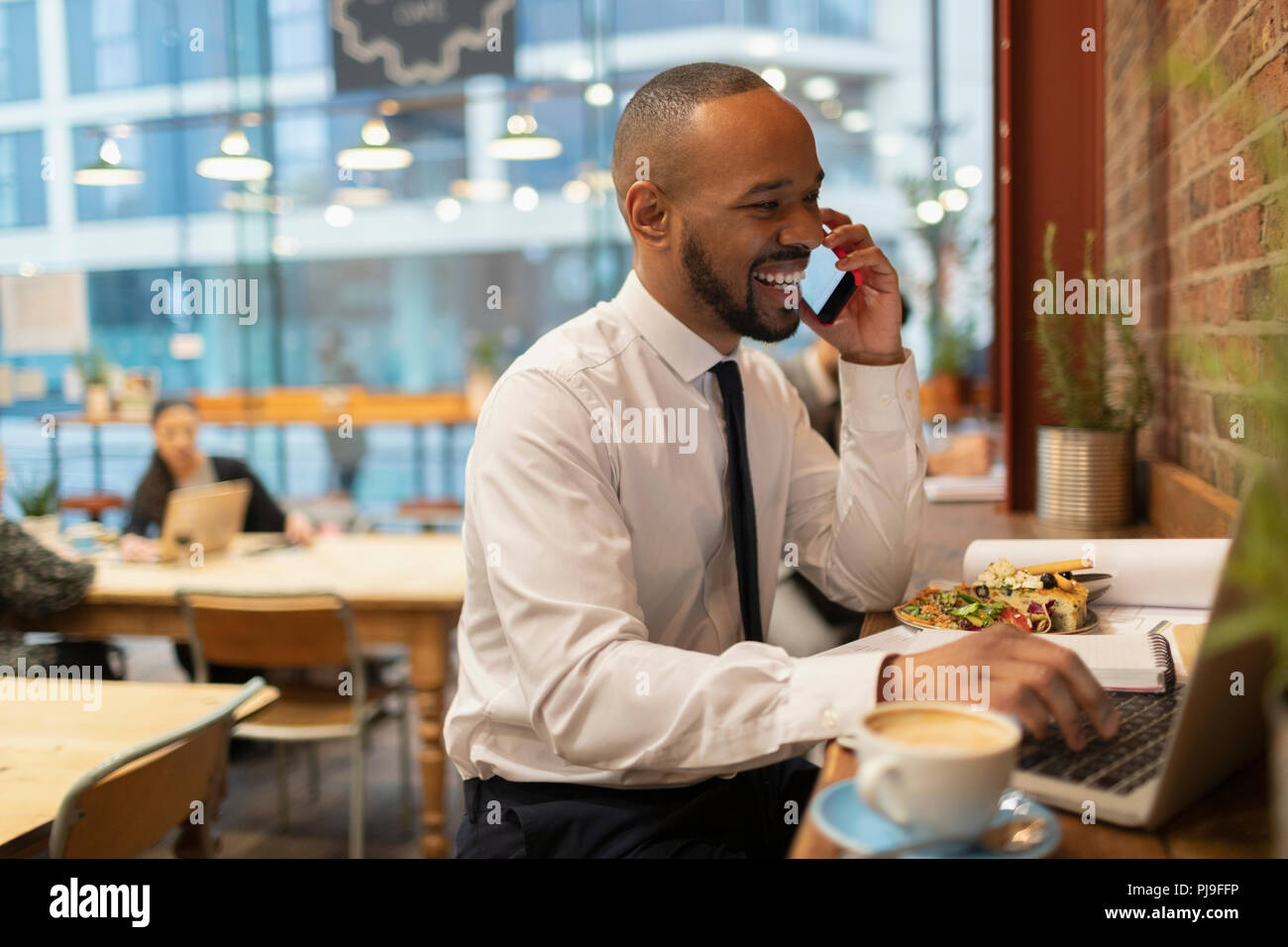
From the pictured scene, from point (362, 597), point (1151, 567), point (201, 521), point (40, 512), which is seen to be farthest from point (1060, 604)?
point (40, 512)

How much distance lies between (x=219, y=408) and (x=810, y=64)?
4.55 metres

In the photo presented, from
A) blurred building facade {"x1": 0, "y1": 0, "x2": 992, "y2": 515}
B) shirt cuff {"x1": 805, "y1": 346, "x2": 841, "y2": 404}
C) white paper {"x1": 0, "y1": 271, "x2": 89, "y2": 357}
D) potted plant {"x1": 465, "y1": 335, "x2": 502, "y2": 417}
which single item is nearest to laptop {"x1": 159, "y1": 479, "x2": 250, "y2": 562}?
shirt cuff {"x1": 805, "y1": 346, "x2": 841, "y2": 404}

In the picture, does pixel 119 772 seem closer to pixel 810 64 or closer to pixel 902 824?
pixel 902 824

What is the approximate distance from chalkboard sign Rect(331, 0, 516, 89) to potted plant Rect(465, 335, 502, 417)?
9.13ft

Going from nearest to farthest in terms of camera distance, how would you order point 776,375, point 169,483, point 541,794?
1. point 541,794
2. point 776,375
3. point 169,483

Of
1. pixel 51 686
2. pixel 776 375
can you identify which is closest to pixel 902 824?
pixel 776 375

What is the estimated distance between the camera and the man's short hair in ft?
4.73

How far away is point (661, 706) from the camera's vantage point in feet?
3.41

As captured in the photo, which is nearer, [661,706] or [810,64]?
[661,706]

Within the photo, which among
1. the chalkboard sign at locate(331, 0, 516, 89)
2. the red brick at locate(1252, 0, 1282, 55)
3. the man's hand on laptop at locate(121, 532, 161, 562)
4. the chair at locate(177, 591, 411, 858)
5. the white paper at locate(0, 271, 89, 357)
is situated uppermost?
the chalkboard sign at locate(331, 0, 516, 89)

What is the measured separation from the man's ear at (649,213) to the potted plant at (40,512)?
9.55ft

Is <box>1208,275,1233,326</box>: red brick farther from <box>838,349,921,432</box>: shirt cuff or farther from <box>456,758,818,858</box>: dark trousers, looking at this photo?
<box>456,758,818,858</box>: dark trousers

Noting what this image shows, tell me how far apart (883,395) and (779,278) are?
0.26 metres

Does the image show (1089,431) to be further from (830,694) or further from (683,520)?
(830,694)
